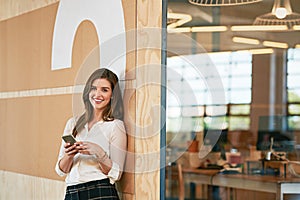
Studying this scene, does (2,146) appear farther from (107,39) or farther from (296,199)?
(296,199)

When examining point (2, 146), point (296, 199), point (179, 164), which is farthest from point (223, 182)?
point (2, 146)

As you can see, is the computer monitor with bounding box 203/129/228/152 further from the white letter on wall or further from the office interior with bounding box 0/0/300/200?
the white letter on wall

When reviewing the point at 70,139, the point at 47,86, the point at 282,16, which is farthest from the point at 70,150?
the point at 282,16

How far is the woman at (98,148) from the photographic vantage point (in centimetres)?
291

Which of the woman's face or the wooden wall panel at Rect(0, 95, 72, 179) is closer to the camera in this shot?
the woman's face

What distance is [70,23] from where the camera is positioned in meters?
3.56

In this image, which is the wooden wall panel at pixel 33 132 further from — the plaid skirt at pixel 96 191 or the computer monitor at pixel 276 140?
the computer monitor at pixel 276 140

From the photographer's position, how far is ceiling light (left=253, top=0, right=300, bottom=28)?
8.00m

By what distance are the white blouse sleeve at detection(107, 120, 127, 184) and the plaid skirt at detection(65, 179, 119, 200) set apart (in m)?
0.04

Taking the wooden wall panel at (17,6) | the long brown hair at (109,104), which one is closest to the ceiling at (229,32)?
the wooden wall panel at (17,6)

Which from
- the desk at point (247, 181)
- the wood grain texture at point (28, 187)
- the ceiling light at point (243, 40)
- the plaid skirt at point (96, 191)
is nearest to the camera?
the plaid skirt at point (96, 191)

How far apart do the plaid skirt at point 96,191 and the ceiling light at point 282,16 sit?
5602 mm

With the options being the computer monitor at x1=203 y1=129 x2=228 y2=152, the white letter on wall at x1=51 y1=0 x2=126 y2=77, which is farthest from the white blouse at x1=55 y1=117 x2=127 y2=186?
the computer monitor at x1=203 y1=129 x2=228 y2=152

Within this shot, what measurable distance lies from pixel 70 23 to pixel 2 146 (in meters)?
1.49
